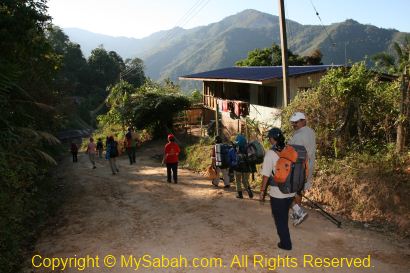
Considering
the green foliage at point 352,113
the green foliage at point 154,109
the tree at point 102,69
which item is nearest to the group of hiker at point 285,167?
the green foliage at point 352,113

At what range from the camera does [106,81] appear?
7119 centimetres

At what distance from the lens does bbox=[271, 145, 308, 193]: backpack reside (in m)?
5.55

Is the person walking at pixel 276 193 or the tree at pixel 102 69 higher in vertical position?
the tree at pixel 102 69

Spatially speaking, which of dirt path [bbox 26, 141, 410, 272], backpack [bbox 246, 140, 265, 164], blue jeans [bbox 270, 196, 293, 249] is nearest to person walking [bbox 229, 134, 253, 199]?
backpack [bbox 246, 140, 265, 164]

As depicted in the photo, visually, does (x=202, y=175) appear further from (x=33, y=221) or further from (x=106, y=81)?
(x=106, y=81)

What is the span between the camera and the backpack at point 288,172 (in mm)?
5551

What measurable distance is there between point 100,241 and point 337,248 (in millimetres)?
4537

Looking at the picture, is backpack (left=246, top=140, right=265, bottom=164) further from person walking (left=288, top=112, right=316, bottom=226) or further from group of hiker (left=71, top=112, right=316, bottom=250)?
person walking (left=288, top=112, right=316, bottom=226)

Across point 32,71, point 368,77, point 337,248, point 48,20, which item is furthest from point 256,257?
point 48,20

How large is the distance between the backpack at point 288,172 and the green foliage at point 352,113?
15.6 feet

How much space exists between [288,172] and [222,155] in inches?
196

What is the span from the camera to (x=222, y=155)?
10.5 m

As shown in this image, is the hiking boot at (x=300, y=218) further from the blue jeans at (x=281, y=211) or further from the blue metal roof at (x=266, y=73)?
the blue metal roof at (x=266, y=73)

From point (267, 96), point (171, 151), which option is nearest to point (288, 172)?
point (171, 151)
